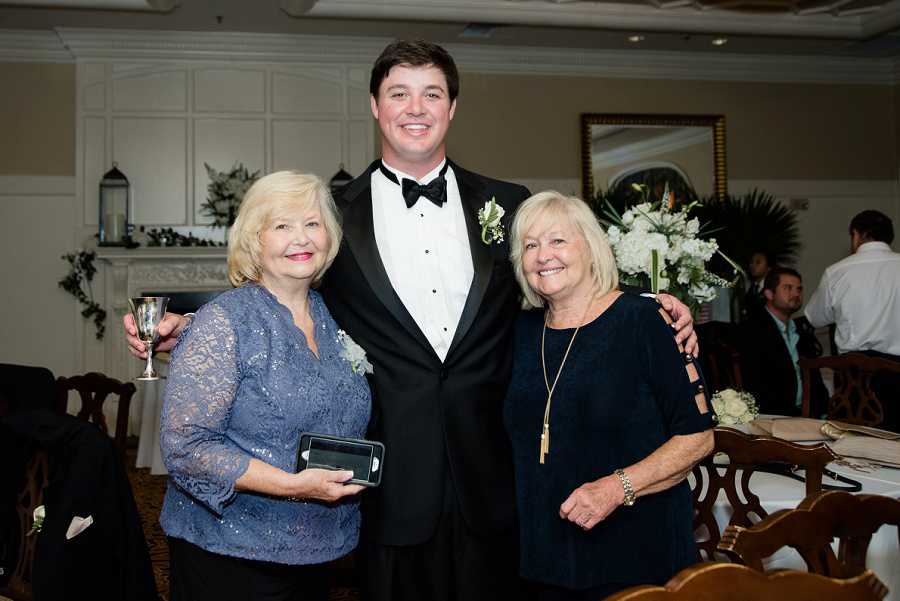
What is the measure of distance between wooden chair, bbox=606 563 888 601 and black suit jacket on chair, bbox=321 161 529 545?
989 mm

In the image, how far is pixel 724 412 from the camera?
3.39 meters

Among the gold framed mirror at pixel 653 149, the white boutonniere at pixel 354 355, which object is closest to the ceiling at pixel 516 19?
the gold framed mirror at pixel 653 149

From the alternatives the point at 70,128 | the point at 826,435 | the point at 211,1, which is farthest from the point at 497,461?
the point at 70,128

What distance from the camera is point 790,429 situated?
3064mm

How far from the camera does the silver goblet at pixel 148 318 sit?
199 cm

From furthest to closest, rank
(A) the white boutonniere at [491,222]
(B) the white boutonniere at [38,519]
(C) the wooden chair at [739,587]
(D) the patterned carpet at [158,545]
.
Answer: (D) the patterned carpet at [158,545]
(B) the white boutonniere at [38,519]
(A) the white boutonniere at [491,222]
(C) the wooden chair at [739,587]

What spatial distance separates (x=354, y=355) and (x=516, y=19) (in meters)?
6.29

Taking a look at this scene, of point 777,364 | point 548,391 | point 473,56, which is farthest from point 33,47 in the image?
point 548,391

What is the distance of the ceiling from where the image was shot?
7289 mm

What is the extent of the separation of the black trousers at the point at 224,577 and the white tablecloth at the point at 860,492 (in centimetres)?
131

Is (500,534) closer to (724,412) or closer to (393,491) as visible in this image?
(393,491)

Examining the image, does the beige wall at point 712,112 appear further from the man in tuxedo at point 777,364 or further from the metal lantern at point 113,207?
the man in tuxedo at point 777,364

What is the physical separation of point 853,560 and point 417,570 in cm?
102

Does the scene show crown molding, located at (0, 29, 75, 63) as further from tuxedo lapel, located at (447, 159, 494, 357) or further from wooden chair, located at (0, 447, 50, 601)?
tuxedo lapel, located at (447, 159, 494, 357)
